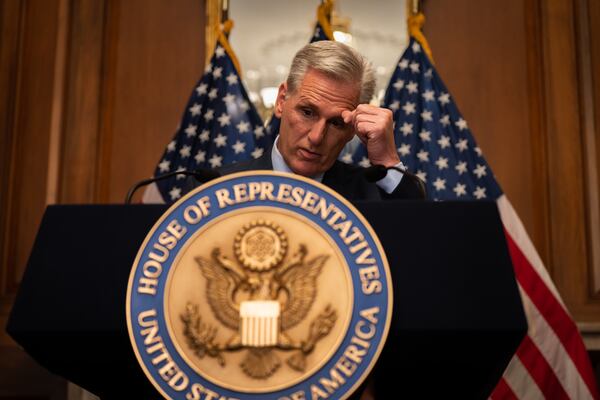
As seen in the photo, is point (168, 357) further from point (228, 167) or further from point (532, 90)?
point (532, 90)

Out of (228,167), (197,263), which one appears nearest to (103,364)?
(197,263)

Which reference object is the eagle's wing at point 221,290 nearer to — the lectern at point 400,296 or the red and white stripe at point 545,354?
the lectern at point 400,296

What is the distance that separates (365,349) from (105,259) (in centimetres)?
47

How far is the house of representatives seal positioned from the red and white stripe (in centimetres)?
214

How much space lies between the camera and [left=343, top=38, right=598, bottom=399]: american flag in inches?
123

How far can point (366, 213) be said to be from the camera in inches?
49.8

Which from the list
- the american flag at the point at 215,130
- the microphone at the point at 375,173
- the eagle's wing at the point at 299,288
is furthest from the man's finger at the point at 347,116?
the american flag at the point at 215,130

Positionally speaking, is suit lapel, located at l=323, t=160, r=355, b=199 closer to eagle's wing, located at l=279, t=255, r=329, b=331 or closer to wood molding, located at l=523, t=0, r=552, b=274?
eagle's wing, located at l=279, t=255, r=329, b=331

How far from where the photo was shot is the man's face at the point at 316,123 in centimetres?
211

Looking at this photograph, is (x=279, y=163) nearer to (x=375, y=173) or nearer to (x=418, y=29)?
(x=375, y=173)

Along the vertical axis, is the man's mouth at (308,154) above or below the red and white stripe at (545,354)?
above

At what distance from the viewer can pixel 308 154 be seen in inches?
83.8

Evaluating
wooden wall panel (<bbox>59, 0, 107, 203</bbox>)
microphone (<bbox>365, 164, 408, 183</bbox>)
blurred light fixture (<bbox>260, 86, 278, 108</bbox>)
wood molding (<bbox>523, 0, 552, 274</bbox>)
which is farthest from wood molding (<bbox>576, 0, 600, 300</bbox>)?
wooden wall panel (<bbox>59, 0, 107, 203</bbox>)

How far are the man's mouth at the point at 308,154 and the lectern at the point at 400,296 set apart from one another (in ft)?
2.85
